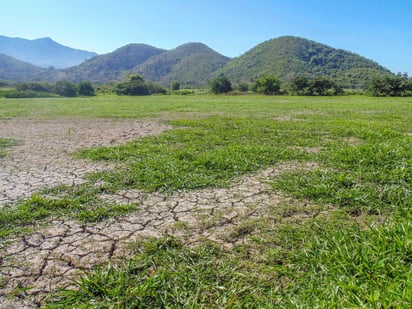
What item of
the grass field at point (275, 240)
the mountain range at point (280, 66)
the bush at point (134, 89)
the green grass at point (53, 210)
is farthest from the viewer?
the mountain range at point (280, 66)

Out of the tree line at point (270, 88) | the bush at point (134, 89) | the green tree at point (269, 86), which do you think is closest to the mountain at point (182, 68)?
the bush at point (134, 89)

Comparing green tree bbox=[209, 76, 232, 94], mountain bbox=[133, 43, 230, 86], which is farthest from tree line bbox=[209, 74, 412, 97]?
mountain bbox=[133, 43, 230, 86]

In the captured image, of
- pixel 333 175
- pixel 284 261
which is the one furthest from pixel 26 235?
pixel 333 175

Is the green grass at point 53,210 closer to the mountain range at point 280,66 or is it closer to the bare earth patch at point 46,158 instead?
the bare earth patch at point 46,158

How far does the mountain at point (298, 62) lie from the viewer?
105500mm

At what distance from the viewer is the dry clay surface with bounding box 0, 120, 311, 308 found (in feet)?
6.81

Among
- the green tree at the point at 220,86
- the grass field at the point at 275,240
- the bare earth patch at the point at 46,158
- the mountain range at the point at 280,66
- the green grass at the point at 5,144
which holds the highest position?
the mountain range at the point at 280,66

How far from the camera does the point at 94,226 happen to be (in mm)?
2814

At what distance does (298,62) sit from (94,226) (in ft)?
413

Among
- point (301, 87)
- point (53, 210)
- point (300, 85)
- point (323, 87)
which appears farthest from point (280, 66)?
point (53, 210)

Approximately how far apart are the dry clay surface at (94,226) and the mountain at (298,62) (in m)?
101

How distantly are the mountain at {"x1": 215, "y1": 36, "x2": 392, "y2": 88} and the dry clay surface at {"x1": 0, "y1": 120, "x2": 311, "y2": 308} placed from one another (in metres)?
101

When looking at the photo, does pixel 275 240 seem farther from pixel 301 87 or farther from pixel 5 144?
pixel 301 87

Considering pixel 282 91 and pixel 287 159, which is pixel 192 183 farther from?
pixel 282 91
